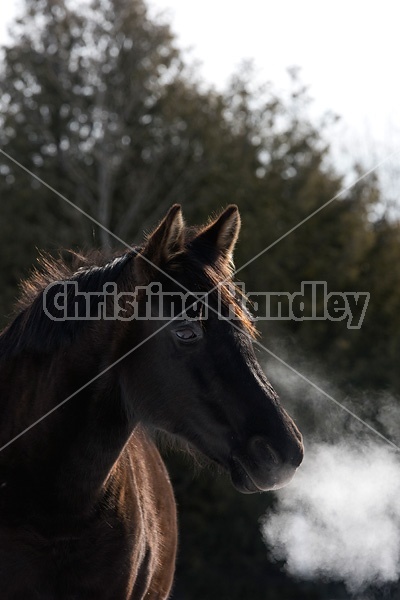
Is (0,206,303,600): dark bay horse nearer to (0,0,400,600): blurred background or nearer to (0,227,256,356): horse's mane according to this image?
(0,227,256,356): horse's mane

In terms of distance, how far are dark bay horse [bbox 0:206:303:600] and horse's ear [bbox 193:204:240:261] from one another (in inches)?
6.6

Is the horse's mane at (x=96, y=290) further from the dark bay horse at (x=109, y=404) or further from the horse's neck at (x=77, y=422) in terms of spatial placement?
the horse's neck at (x=77, y=422)

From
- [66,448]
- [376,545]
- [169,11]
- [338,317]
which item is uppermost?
[169,11]

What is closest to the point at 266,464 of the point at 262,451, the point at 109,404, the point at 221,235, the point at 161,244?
the point at 262,451

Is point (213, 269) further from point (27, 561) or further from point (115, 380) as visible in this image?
point (27, 561)

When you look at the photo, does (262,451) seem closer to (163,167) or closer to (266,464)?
(266,464)

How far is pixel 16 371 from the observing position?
165 inches

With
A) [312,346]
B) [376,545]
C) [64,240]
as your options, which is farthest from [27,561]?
[64,240]

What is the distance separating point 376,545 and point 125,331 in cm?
601

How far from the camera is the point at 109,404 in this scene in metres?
4.08

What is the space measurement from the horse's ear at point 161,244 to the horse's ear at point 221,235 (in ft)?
0.93

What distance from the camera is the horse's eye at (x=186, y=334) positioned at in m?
3.92

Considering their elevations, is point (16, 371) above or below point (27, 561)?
above

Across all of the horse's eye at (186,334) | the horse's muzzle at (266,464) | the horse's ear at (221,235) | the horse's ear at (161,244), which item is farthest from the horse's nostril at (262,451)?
the horse's ear at (221,235)
